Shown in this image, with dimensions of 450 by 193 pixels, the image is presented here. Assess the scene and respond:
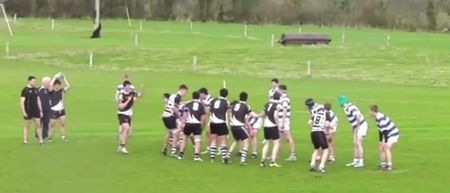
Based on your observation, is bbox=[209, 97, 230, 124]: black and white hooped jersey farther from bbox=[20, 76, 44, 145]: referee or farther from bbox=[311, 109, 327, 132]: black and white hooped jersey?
bbox=[20, 76, 44, 145]: referee

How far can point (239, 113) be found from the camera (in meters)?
24.9

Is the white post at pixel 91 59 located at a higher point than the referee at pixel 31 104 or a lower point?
lower

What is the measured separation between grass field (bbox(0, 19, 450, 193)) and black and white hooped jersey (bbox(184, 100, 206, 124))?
125 cm

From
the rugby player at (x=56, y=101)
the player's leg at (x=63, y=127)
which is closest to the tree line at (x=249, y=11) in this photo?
the player's leg at (x=63, y=127)

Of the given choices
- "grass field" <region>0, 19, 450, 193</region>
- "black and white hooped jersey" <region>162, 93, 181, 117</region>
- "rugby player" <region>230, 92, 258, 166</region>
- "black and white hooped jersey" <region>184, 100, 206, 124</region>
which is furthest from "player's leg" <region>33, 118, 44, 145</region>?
"rugby player" <region>230, 92, 258, 166</region>

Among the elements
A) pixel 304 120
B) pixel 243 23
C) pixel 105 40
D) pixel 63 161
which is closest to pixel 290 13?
pixel 243 23

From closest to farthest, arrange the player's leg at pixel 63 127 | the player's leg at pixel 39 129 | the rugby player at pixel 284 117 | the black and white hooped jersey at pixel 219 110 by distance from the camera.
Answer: the black and white hooped jersey at pixel 219 110 < the rugby player at pixel 284 117 < the player's leg at pixel 39 129 < the player's leg at pixel 63 127

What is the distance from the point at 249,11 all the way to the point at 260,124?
294 feet

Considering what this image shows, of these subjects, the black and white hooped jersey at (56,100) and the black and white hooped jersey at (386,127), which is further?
the black and white hooped jersey at (56,100)

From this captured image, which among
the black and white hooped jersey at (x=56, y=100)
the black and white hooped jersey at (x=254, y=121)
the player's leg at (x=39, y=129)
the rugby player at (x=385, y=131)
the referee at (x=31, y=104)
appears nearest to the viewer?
the rugby player at (x=385, y=131)

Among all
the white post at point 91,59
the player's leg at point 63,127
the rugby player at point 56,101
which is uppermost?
the rugby player at point 56,101

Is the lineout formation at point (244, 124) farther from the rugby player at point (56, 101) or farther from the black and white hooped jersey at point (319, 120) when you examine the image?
the rugby player at point (56, 101)

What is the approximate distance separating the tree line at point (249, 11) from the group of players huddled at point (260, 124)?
87.7 m

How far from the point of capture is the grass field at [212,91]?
75.2ft
